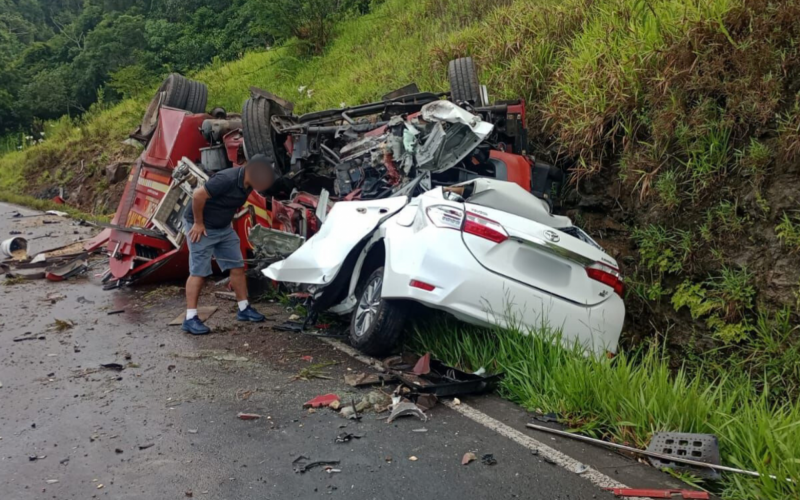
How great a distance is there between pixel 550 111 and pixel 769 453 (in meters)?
4.44

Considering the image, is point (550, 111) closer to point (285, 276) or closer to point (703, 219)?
point (703, 219)

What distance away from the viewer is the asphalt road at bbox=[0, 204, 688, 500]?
284 cm

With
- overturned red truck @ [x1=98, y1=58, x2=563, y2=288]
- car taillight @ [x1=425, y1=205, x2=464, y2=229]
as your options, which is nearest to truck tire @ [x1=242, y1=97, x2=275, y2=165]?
overturned red truck @ [x1=98, y1=58, x2=563, y2=288]

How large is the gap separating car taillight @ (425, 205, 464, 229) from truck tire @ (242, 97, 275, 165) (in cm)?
329

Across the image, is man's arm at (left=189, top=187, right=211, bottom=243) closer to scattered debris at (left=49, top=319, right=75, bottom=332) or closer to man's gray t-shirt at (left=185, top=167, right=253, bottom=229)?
man's gray t-shirt at (left=185, top=167, right=253, bottom=229)

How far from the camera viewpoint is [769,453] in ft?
9.19

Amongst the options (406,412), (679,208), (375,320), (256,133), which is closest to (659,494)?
(406,412)

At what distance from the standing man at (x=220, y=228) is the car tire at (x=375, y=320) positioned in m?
1.48

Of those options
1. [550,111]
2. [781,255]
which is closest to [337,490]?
[781,255]

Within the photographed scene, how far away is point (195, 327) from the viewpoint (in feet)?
17.8

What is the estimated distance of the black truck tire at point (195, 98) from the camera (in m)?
8.70

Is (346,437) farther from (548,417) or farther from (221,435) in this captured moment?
(548,417)

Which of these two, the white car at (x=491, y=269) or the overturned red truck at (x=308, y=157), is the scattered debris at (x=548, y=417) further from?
the overturned red truck at (x=308, y=157)

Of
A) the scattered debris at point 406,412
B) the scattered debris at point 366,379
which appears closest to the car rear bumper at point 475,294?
the scattered debris at point 366,379
